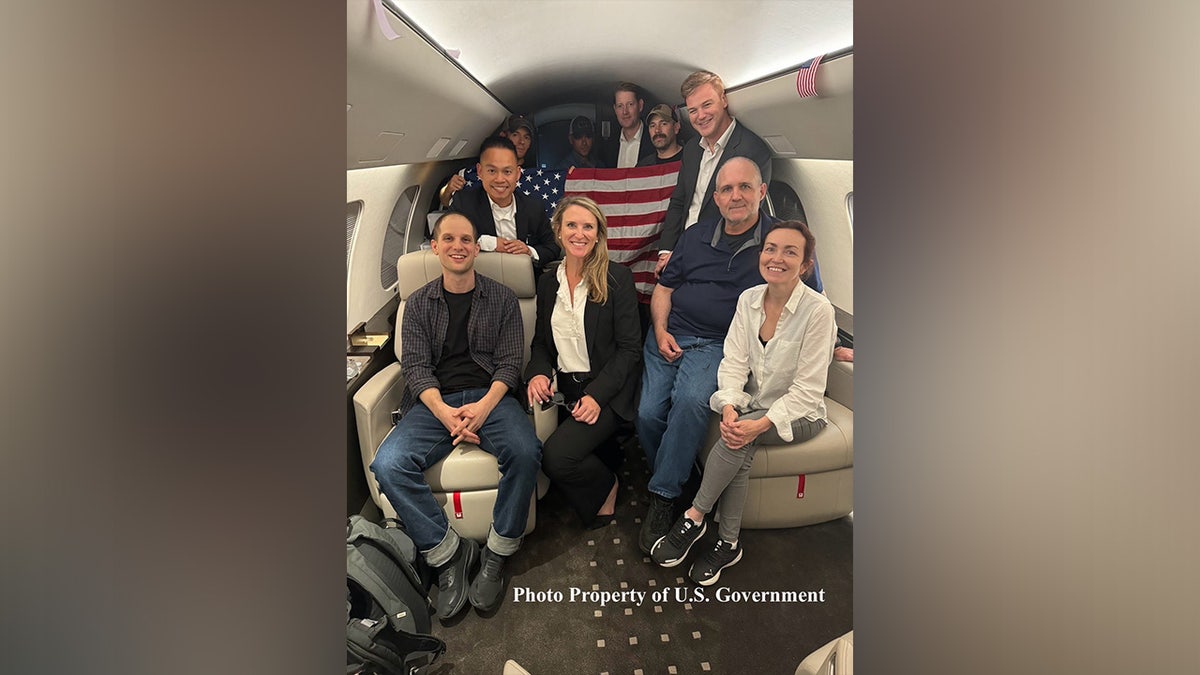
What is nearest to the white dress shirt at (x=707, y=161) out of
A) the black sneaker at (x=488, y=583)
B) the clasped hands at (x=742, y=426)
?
the clasped hands at (x=742, y=426)

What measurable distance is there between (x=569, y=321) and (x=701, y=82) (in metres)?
0.44

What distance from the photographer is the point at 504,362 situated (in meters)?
1.02

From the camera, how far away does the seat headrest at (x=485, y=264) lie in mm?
1006

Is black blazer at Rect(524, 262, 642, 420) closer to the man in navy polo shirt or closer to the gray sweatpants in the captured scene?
the man in navy polo shirt

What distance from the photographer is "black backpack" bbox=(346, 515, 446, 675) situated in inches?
39.2

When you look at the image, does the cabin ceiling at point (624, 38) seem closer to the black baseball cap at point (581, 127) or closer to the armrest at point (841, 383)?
the black baseball cap at point (581, 127)

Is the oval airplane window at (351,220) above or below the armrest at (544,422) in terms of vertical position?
above

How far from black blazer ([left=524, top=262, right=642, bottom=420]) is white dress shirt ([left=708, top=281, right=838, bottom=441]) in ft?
0.46

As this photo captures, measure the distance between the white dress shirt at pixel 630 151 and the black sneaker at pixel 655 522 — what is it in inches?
21.6

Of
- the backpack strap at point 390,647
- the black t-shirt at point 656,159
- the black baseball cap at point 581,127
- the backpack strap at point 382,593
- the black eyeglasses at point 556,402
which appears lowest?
the backpack strap at point 390,647
